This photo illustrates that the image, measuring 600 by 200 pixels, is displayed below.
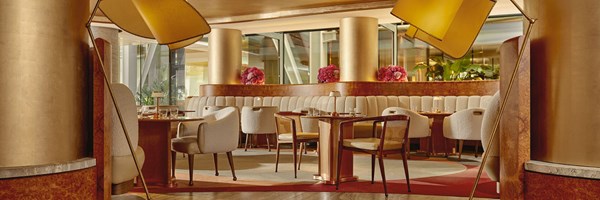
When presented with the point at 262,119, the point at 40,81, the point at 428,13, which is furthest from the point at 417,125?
the point at 40,81

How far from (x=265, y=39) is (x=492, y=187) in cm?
763

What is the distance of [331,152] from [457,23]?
118 inches

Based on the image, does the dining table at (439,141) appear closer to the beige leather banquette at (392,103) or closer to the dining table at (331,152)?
the beige leather banquette at (392,103)

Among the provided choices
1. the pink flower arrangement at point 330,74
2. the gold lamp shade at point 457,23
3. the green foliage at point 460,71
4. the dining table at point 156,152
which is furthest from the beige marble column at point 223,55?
the gold lamp shade at point 457,23

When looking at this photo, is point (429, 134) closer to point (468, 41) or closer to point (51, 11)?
point (468, 41)

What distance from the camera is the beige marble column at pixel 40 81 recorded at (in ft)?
6.38

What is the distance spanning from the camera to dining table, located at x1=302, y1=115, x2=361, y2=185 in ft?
17.1

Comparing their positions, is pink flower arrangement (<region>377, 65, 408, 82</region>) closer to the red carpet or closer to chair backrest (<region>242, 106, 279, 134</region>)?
chair backrest (<region>242, 106, 279, 134</region>)

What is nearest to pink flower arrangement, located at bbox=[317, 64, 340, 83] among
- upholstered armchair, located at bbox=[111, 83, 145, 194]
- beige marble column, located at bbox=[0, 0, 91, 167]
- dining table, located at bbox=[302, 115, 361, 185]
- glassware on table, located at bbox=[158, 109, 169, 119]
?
dining table, located at bbox=[302, 115, 361, 185]

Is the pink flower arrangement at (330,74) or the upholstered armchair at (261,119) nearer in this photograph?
the upholstered armchair at (261,119)

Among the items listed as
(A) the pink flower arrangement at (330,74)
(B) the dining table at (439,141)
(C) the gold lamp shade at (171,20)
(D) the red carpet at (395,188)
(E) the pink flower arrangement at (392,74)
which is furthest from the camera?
(A) the pink flower arrangement at (330,74)

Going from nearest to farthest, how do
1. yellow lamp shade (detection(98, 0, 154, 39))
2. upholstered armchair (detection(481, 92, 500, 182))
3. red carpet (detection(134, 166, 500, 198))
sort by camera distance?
yellow lamp shade (detection(98, 0, 154, 39)), upholstered armchair (detection(481, 92, 500, 182)), red carpet (detection(134, 166, 500, 198))

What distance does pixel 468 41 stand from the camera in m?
2.46

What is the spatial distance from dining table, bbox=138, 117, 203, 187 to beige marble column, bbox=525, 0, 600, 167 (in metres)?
3.59
